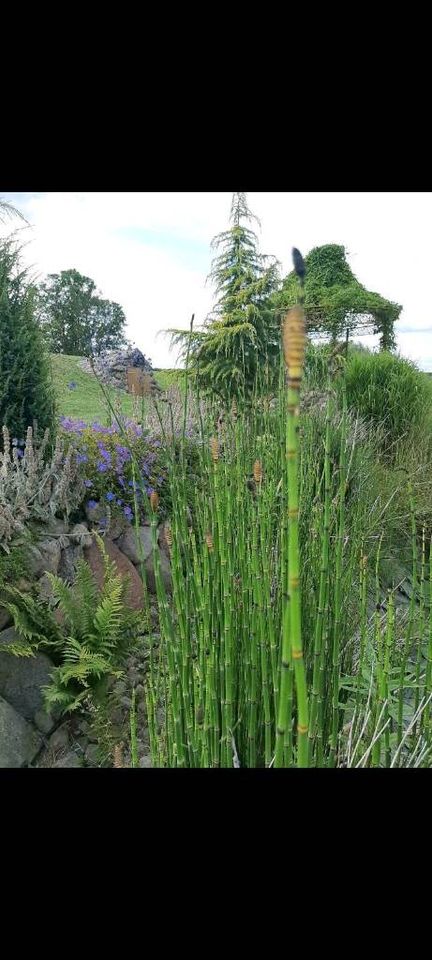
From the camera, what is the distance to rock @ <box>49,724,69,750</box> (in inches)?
94.2

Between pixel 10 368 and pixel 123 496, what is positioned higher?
pixel 10 368

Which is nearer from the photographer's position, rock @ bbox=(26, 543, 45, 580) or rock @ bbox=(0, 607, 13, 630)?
rock @ bbox=(0, 607, 13, 630)

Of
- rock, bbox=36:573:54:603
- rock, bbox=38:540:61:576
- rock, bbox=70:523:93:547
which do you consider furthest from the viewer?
rock, bbox=70:523:93:547

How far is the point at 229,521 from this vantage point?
1.45 metres

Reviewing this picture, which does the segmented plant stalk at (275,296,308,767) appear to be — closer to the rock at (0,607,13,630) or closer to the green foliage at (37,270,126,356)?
the rock at (0,607,13,630)

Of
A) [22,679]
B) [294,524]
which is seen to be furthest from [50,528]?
[294,524]

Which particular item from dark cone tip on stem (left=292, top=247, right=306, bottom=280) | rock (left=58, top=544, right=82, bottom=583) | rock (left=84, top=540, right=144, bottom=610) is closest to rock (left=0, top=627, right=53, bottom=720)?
rock (left=58, top=544, right=82, bottom=583)

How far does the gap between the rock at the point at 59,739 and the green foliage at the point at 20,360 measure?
144 cm

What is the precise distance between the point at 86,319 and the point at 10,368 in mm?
11322

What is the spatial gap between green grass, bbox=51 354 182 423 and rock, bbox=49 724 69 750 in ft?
13.8

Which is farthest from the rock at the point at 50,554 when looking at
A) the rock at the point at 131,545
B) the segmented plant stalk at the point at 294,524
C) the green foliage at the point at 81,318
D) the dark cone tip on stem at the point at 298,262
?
the green foliage at the point at 81,318
